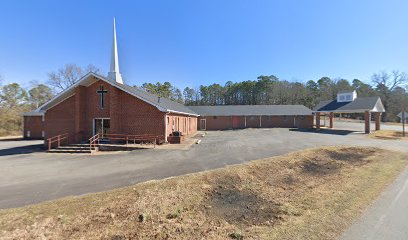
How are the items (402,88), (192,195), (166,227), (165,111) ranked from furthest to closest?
(402,88), (165,111), (192,195), (166,227)

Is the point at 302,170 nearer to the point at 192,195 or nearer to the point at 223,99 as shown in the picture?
the point at 192,195

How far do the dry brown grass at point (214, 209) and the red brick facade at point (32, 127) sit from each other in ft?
88.9

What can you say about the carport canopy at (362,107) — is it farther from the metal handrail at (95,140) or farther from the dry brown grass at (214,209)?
the metal handrail at (95,140)

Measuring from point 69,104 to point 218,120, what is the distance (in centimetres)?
2566

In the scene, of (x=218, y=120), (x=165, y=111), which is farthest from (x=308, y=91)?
(x=165, y=111)

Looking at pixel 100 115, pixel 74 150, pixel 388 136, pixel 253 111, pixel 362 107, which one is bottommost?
pixel 74 150

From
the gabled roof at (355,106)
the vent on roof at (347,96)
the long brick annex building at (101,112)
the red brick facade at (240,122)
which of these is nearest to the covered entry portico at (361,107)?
the gabled roof at (355,106)

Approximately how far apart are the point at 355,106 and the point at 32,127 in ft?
142

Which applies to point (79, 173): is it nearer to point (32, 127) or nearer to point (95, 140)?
point (95, 140)

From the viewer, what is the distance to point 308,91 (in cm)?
7856

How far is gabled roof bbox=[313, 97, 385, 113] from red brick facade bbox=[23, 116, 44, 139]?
129ft

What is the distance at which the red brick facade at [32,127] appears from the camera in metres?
27.7

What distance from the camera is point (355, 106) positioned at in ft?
107

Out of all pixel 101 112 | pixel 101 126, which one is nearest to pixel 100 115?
pixel 101 112
